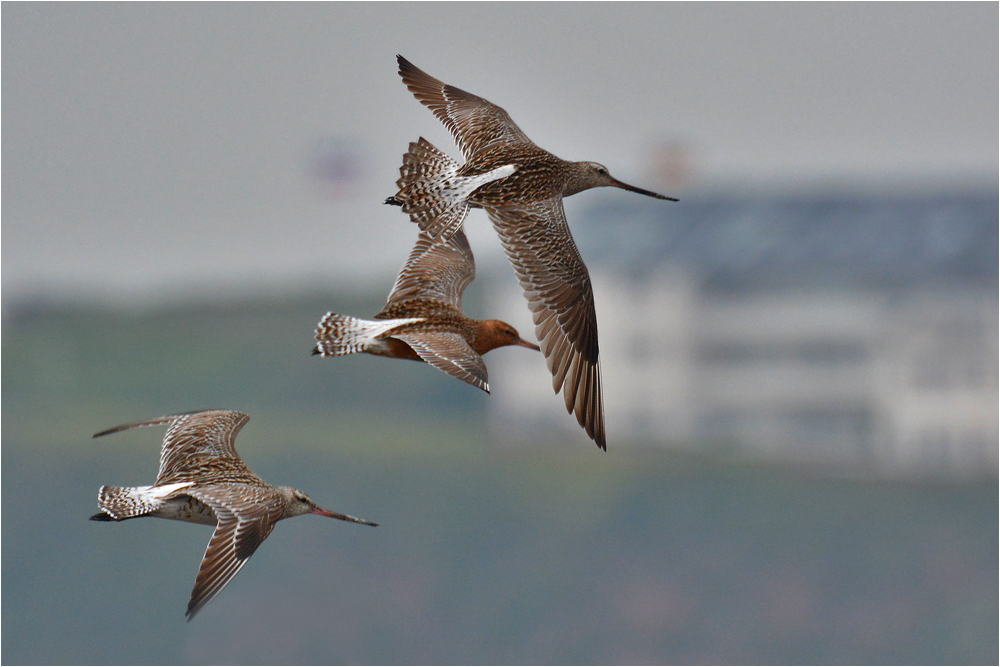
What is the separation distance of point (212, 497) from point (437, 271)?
3.85m

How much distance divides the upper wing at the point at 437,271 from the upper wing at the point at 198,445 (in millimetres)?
2185

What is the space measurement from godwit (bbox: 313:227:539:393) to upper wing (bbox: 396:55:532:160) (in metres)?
0.80

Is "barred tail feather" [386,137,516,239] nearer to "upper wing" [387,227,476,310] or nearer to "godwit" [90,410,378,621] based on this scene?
"upper wing" [387,227,476,310]

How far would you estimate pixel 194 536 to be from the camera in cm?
10019

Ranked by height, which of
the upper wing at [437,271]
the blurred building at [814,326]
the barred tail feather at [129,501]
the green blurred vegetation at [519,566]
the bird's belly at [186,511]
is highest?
the upper wing at [437,271]

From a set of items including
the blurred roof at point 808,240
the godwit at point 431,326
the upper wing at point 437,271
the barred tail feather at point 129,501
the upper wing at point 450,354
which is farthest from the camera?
the blurred roof at point 808,240

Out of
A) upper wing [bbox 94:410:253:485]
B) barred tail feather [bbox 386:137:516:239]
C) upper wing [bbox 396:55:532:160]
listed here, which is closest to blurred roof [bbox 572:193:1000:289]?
upper wing [bbox 396:55:532:160]

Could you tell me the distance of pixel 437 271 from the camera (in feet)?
42.0

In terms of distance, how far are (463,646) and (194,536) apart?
18.4 meters

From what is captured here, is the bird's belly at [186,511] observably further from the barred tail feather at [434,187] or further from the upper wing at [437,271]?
the upper wing at [437,271]

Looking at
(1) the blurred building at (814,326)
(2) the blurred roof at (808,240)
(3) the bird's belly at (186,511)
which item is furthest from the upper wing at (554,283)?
(2) the blurred roof at (808,240)

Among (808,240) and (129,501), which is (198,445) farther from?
(808,240)

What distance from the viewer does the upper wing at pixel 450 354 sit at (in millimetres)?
9836

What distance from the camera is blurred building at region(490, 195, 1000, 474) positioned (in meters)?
109
